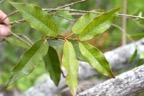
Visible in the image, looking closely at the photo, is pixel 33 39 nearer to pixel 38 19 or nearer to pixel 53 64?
pixel 53 64

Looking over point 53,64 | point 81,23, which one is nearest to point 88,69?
point 53,64

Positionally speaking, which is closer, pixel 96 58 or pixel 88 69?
pixel 96 58

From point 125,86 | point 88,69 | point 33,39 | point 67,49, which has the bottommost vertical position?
point 33,39

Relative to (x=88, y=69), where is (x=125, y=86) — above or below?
above

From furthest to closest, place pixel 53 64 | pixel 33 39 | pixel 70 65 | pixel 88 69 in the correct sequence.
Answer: pixel 33 39
pixel 88 69
pixel 53 64
pixel 70 65

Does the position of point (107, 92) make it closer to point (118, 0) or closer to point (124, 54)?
point (124, 54)

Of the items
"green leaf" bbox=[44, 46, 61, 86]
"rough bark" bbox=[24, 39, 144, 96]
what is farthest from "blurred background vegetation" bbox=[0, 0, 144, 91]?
"green leaf" bbox=[44, 46, 61, 86]

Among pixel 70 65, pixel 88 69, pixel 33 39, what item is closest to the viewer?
pixel 70 65
